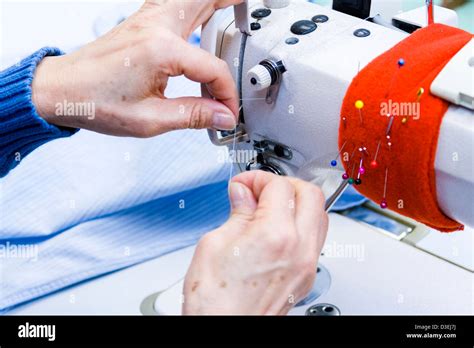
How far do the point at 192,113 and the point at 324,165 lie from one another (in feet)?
0.59

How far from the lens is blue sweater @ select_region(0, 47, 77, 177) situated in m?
0.89

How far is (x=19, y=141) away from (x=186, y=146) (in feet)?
1.49

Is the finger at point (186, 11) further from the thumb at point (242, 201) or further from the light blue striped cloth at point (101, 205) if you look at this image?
the light blue striped cloth at point (101, 205)

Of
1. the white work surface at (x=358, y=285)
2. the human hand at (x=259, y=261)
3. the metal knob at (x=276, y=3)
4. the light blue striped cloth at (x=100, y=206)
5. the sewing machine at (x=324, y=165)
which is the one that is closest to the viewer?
the human hand at (x=259, y=261)

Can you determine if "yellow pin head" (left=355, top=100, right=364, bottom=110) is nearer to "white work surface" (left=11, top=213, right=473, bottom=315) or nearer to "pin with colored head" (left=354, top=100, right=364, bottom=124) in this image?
"pin with colored head" (left=354, top=100, right=364, bottom=124)

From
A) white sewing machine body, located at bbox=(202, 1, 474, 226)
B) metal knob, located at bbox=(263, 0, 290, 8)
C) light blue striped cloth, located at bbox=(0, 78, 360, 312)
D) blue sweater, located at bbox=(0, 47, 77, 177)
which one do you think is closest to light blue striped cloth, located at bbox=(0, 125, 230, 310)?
light blue striped cloth, located at bbox=(0, 78, 360, 312)

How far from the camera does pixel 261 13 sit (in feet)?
2.87

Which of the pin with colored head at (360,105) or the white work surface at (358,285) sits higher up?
the pin with colored head at (360,105)

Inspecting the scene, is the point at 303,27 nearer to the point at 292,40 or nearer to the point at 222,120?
the point at 292,40

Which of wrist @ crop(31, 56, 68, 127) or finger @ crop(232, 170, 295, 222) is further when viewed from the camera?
wrist @ crop(31, 56, 68, 127)

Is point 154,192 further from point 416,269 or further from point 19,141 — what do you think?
point 416,269

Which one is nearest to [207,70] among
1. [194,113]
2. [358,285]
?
[194,113]

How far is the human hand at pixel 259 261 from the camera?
634 millimetres

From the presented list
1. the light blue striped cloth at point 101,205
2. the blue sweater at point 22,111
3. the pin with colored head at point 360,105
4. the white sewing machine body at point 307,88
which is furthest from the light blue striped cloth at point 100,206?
the pin with colored head at point 360,105
